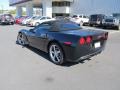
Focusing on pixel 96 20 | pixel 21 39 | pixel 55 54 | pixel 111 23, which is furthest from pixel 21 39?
pixel 96 20

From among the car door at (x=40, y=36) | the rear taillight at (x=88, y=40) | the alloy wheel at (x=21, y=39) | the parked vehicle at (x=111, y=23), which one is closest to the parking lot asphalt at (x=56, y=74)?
the car door at (x=40, y=36)

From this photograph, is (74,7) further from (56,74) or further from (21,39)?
(56,74)

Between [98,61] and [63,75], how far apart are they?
185 cm

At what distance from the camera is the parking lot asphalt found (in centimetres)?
431

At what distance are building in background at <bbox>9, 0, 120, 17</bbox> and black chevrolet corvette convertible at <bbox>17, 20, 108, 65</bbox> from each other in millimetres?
29846

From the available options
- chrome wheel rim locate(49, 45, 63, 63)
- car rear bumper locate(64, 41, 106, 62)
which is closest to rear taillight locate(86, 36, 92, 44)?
car rear bumper locate(64, 41, 106, 62)

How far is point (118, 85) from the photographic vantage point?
14.3ft

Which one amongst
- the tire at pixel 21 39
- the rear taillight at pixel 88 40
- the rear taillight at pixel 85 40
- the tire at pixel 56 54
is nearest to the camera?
the rear taillight at pixel 85 40

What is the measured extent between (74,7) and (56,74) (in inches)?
1499

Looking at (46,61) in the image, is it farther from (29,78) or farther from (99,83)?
(99,83)

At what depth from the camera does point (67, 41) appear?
5426mm

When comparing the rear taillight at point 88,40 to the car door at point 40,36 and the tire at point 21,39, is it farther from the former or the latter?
the tire at point 21,39

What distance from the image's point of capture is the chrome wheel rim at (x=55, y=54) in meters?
5.85

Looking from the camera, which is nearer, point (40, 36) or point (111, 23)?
point (40, 36)
